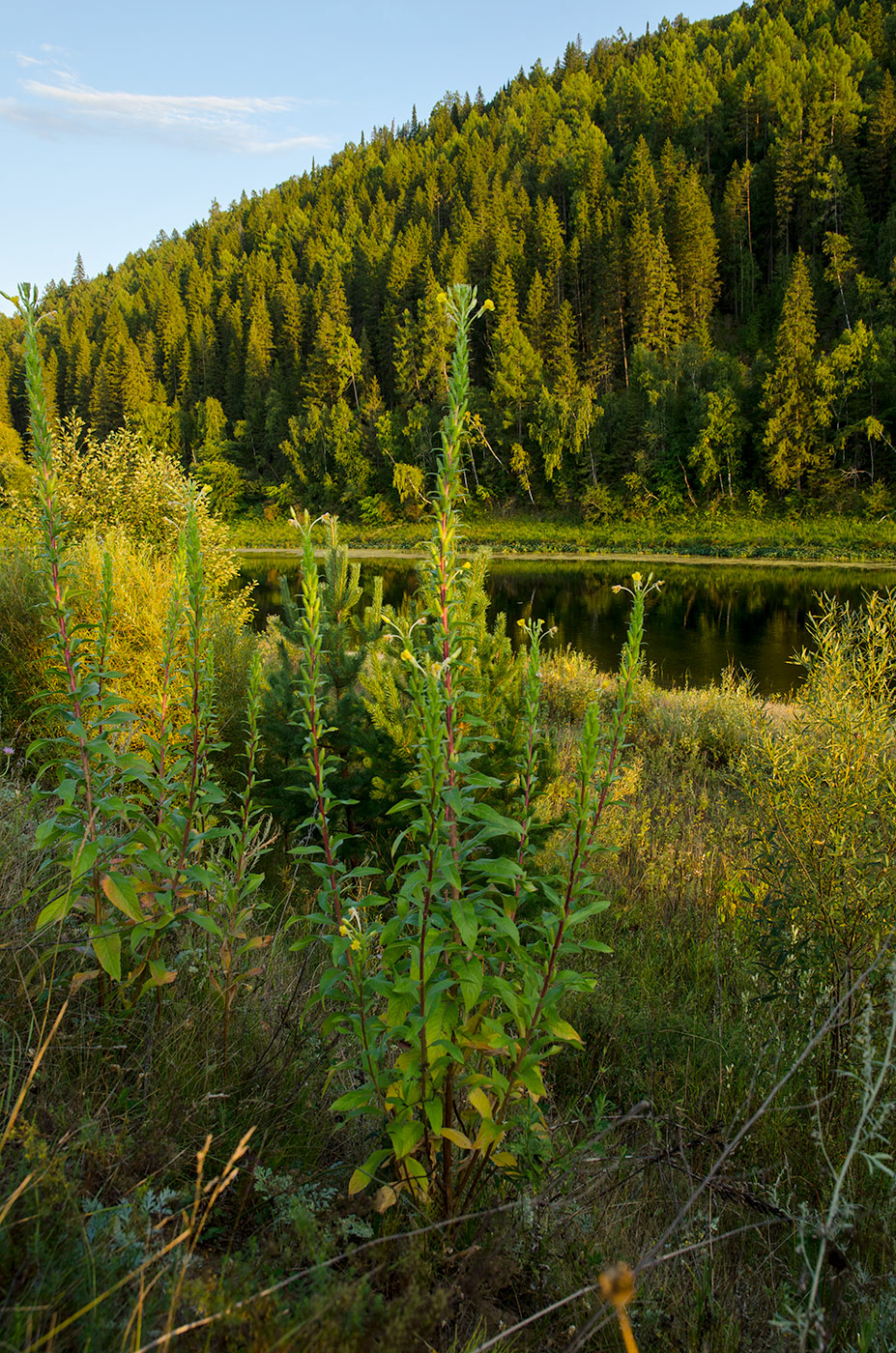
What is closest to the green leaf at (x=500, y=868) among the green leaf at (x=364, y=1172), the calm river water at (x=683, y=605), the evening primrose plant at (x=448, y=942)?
the evening primrose plant at (x=448, y=942)

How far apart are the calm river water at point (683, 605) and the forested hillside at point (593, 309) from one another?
10883mm

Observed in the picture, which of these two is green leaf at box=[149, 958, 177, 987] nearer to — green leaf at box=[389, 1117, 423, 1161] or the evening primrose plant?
the evening primrose plant

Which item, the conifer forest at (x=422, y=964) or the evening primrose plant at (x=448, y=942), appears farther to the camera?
the evening primrose plant at (x=448, y=942)

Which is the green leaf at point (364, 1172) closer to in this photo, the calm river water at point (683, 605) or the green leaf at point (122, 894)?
the green leaf at point (122, 894)

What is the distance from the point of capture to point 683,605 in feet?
96.9

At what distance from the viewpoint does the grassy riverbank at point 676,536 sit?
41719 millimetres

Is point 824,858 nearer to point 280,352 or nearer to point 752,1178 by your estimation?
point 752,1178

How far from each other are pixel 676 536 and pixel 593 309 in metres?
31.6

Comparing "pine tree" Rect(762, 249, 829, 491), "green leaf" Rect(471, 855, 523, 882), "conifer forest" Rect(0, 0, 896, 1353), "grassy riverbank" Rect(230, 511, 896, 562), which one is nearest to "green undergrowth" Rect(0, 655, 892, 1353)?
"conifer forest" Rect(0, 0, 896, 1353)

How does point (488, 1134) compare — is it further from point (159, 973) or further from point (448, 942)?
point (159, 973)

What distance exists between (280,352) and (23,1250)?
9162cm

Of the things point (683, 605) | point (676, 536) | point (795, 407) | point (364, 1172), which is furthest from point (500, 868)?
point (795, 407)

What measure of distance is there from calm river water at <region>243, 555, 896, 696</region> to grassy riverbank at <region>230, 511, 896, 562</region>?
3.50 m

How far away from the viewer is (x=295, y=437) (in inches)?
2731
